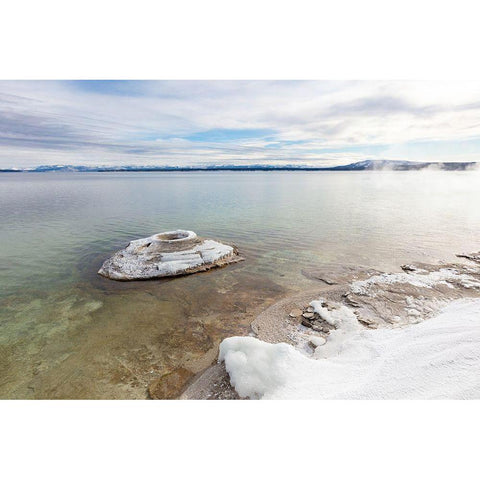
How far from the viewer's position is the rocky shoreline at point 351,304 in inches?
273

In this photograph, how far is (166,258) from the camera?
1430 centimetres

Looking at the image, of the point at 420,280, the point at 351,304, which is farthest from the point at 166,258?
the point at 420,280

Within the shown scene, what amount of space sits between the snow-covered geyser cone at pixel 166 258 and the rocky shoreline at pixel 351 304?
17.6ft

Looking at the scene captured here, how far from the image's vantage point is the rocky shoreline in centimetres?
693

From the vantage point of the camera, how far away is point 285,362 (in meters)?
5.84

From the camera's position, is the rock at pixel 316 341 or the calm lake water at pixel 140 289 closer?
the calm lake water at pixel 140 289

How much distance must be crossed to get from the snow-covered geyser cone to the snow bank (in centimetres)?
754

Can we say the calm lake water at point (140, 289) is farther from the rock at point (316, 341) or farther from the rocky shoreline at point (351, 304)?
the rock at point (316, 341)

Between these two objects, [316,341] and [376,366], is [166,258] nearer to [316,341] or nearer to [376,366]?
[316,341]

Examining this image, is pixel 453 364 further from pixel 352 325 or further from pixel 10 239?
pixel 10 239

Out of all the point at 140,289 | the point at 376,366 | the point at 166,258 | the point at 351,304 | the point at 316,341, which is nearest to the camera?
the point at 376,366

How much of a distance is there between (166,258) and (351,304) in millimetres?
9806

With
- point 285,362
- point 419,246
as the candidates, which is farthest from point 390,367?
point 419,246

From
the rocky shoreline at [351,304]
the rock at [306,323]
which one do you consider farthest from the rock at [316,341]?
the rock at [306,323]
